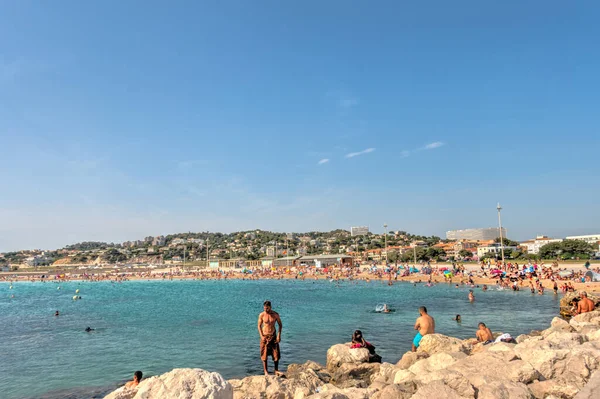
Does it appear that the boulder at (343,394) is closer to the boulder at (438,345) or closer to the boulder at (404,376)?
the boulder at (404,376)

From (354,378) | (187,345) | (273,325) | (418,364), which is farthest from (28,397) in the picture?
(418,364)

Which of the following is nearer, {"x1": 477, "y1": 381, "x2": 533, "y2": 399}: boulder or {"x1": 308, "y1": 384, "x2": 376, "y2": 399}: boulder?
{"x1": 477, "y1": 381, "x2": 533, "y2": 399}: boulder

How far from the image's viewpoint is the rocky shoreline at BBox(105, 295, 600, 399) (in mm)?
4426

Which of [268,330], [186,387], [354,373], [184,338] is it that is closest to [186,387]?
[186,387]

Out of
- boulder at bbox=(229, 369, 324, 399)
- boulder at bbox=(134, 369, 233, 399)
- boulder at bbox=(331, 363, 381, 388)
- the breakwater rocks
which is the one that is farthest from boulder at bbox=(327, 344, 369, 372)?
boulder at bbox=(134, 369, 233, 399)

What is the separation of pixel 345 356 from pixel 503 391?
5.45 metres

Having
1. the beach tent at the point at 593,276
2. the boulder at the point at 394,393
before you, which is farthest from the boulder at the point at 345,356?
the beach tent at the point at 593,276

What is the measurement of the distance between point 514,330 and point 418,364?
12.1 meters

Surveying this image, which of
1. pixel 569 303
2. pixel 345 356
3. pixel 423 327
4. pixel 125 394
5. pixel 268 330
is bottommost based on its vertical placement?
pixel 569 303

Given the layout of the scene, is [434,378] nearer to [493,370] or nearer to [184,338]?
[493,370]

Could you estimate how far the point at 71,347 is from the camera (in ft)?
56.5

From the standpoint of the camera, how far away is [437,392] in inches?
200

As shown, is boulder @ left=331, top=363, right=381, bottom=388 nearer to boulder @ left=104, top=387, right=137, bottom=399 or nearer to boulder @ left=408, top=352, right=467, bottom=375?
boulder @ left=408, top=352, right=467, bottom=375

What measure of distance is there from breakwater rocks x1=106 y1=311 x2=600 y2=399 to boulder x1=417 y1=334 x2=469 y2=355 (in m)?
0.02
